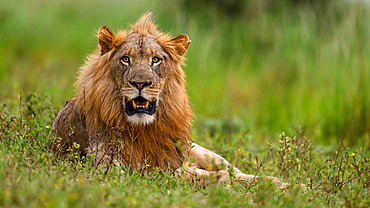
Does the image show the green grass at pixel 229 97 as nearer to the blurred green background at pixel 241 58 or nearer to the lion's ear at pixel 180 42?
the blurred green background at pixel 241 58

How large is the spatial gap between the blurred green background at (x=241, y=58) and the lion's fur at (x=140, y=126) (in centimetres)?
206

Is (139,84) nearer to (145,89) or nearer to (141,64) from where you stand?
(145,89)

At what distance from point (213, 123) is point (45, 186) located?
5391 millimetres

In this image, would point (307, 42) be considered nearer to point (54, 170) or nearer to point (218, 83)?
point (218, 83)

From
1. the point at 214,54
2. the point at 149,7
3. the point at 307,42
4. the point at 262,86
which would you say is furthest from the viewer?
the point at 149,7

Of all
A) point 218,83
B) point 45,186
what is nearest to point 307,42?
point 218,83

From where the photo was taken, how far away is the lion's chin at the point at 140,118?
4.65m

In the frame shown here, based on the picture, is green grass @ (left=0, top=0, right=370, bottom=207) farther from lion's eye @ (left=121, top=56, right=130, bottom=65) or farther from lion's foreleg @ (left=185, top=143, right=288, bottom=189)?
lion's eye @ (left=121, top=56, right=130, bottom=65)

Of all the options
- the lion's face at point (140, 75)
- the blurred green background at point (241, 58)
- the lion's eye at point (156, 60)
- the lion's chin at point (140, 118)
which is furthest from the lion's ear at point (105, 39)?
the blurred green background at point (241, 58)

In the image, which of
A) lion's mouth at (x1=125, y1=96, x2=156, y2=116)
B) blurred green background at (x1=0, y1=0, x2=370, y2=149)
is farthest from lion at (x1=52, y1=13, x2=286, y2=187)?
blurred green background at (x1=0, y1=0, x2=370, y2=149)

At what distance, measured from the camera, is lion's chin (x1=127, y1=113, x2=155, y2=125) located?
15.3 feet

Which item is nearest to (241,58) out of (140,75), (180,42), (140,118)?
(180,42)

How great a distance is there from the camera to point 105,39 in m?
4.89

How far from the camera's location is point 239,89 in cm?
1144
